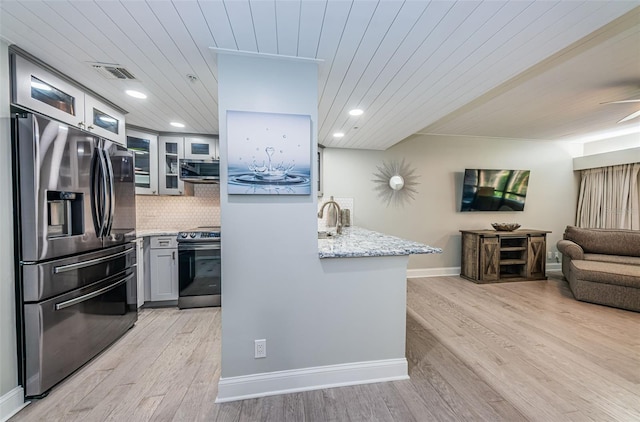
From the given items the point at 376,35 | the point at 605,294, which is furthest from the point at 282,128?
the point at 605,294

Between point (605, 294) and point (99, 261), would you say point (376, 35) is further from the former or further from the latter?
point (605, 294)

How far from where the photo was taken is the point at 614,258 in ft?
11.6

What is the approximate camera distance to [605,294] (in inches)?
123

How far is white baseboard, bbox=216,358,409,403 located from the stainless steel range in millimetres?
1675

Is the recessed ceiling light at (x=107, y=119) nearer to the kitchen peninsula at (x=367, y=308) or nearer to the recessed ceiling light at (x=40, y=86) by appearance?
the recessed ceiling light at (x=40, y=86)

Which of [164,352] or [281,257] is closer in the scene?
[281,257]

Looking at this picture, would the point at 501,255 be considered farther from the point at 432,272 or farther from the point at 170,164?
the point at 170,164

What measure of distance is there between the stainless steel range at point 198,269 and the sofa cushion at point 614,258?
5.41 m

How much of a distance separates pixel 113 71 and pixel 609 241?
6.50 metres

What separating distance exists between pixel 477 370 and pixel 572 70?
9.00ft

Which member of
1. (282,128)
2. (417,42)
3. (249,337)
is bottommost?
(249,337)

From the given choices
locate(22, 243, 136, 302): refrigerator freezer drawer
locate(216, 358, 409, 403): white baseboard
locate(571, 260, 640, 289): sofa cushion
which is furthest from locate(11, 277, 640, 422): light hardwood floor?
locate(22, 243, 136, 302): refrigerator freezer drawer

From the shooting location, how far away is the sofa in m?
2.99

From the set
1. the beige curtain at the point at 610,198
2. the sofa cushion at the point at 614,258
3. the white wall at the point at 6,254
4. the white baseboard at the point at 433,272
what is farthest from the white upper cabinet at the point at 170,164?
the beige curtain at the point at 610,198
